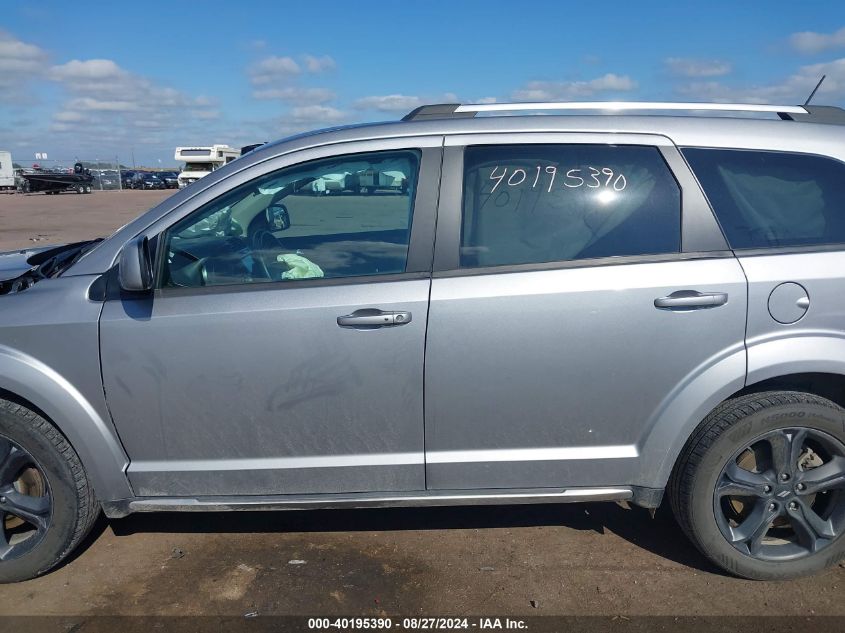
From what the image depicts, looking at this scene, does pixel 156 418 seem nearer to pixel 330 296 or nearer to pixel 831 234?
pixel 330 296

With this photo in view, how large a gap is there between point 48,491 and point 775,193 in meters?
3.38

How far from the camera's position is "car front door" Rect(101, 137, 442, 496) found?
9.14 ft

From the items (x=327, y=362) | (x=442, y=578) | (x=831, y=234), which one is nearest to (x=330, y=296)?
(x=327, y=362)

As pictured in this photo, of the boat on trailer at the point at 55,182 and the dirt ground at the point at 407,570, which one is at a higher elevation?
the boat on trailer at the point at 55,182

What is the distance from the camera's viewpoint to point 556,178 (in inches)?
115

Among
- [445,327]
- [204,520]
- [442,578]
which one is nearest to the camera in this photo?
[445,327]

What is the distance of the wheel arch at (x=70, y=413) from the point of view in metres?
2.83

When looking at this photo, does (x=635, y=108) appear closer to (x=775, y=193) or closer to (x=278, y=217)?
(x=775, y=193)

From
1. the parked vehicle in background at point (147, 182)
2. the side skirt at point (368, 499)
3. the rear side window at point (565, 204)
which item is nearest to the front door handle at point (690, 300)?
the rear side window at point (565, 204)

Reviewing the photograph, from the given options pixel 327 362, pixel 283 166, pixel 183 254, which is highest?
pixel 283 166

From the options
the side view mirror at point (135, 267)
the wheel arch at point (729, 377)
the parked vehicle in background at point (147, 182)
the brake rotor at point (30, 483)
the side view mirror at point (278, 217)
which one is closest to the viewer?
the side view mirror at point (135, 267)

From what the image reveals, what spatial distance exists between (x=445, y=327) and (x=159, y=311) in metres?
1.17

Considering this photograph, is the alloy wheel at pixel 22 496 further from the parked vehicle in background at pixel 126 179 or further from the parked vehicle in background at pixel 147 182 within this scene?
the parked vehicle in background at pixel 126 179

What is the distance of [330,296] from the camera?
2805 millimetres
